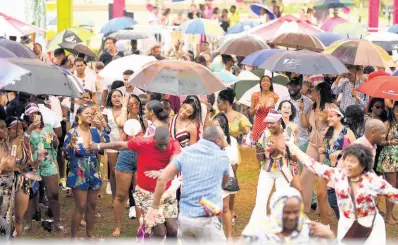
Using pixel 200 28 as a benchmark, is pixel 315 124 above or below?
below

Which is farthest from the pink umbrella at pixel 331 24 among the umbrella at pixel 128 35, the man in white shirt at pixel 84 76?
the man in white shirt at pixel 84 76

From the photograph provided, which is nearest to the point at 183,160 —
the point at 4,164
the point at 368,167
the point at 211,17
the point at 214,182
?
the point at 214,182

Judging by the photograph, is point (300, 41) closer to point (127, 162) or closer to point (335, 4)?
point (127, 162)

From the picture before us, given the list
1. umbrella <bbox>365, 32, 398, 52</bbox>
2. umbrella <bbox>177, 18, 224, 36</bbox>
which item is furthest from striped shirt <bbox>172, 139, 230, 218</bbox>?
umbrella <bbox>177, 18, 224, 36</bbox>

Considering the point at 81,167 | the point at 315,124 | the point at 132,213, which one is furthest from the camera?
the point at 315,124

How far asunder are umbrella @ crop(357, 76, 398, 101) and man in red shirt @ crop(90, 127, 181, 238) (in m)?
3.13

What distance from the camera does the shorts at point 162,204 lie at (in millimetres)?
8617

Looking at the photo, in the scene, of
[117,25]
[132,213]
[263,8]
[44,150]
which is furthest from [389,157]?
[263,8]

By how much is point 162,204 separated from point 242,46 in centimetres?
691

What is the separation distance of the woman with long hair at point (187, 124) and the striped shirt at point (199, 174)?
6.59 feet

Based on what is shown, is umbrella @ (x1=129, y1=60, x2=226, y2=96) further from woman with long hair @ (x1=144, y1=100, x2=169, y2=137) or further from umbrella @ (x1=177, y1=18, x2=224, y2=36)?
umbrella @ (x1=177, y1=18, x2=224, y2=36)

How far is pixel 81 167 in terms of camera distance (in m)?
9.26

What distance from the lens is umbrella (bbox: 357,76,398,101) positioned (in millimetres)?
10547

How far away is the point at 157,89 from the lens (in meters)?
9.72
